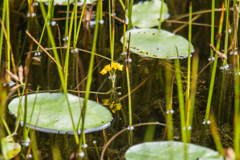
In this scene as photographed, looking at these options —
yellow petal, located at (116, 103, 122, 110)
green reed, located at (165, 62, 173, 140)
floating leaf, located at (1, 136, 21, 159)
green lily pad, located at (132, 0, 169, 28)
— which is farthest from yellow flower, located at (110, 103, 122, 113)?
green lily pad, located at (132, 0, 169, 28)

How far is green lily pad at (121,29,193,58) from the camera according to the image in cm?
164

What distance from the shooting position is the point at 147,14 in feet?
6.86

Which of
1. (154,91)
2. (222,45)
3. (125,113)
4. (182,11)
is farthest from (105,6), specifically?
(125,113)

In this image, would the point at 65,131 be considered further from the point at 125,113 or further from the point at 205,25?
the point at 205,25

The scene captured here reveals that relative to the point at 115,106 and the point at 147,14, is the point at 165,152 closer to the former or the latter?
the point at 115,106

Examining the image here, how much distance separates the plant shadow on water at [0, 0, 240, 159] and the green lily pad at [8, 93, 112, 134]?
0.03m

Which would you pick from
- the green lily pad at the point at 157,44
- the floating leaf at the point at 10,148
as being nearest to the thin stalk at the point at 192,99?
the green lily pad at the point at 157,44

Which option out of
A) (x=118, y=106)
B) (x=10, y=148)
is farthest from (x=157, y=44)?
(x=10, y=148)

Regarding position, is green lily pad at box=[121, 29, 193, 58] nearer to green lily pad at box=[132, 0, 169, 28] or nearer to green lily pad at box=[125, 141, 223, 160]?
green lily pad at box=[132, 0, 169, 28]

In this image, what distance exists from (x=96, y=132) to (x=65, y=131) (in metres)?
0.12

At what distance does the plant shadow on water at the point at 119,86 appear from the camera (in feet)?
3.48

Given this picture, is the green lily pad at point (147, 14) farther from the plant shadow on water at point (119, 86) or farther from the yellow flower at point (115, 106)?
the yellow flower at point (115, 106)

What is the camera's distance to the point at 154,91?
138cm

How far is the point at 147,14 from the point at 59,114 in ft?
3.96
